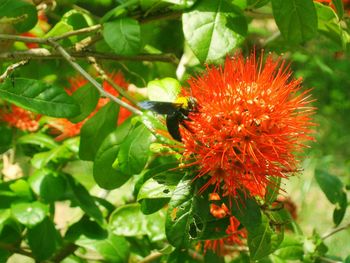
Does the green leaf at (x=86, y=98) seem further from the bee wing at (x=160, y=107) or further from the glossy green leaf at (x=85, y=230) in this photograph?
the bee wing at (x=160, y=107)

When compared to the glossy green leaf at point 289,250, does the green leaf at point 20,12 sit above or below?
above

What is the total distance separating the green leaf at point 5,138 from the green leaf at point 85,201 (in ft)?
0.60

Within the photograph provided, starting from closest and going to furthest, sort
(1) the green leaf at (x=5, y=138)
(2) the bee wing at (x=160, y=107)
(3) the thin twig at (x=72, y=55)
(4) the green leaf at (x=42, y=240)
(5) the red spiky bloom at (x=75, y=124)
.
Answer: (2) the bee wing at (x=160, y=107)
(3) the thin twig at (x=72, y=55)
(4) the green leaf at (x=42, y=240)
(1) the green leaf at (x=5, y=138)
(5) the red spiky bloom at (x=75, y=124)

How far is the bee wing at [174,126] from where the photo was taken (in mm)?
1089

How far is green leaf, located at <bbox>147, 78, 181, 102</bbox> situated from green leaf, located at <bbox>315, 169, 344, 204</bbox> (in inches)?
26.0

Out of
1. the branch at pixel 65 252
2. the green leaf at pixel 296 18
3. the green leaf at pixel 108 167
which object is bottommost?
the branch at pixel 65 252

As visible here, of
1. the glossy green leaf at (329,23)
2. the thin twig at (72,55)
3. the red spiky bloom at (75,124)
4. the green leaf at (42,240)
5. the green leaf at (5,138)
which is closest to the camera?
the thin twig at (72,55)

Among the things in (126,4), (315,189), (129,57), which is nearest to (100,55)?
(129,57)

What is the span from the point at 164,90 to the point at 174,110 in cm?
18

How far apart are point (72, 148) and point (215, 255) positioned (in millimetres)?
457

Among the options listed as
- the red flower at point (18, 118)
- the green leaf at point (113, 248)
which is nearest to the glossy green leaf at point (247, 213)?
the green leaf at point (113, 248)

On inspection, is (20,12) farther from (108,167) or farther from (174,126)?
(174,126)

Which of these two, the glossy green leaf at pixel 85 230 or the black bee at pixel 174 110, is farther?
the glossy green leaf at pixel 85 230

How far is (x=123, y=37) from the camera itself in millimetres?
1255
